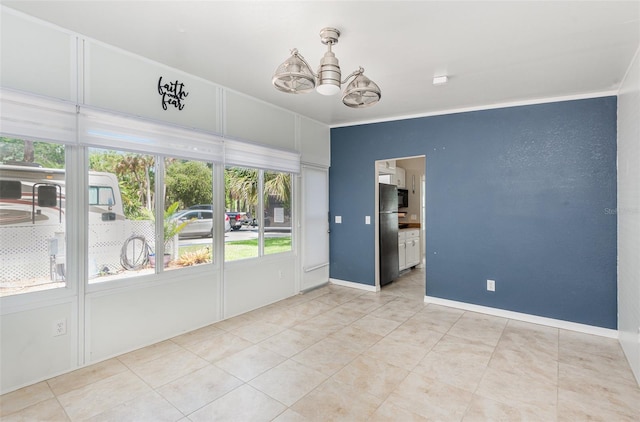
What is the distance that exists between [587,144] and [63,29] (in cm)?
498

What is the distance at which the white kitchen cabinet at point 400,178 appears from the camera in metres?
6.48

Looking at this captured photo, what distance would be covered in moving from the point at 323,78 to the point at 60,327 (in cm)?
268

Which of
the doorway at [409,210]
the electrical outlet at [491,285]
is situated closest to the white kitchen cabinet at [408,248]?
the doorway at [409,210]

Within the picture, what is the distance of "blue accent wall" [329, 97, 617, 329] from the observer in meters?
3.43

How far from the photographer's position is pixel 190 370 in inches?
101

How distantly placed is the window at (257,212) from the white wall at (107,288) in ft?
0.67

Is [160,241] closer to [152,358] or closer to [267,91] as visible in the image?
[152,358]

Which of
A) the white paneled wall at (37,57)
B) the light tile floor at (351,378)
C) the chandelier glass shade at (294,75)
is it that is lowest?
Result: the light tile floor at (351,378)

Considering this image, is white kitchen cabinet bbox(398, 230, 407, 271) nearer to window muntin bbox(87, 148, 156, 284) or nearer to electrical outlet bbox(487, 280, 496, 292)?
electrical outlet bbox(487, 280, 496, 292)

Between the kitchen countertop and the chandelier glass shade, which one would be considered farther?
the kitchen countertop

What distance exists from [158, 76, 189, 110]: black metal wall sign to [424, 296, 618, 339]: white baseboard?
3.89 metres

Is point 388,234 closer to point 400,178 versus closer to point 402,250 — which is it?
point 402,250

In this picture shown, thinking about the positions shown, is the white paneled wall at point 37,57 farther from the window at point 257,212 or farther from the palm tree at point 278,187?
the palm tree at point 278,187

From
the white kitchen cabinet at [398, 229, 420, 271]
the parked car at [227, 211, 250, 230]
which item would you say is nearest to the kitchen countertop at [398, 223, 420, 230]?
the white kitchen cabinet at [398, 229, 420, 271]
